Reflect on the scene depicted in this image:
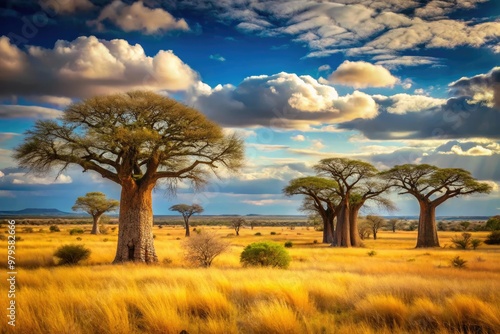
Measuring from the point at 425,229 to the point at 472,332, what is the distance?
35.6 m

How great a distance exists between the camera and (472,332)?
689cm

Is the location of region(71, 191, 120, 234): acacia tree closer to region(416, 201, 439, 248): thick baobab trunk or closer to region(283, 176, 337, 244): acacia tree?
region(283, 176, 337, 244): acacia tree

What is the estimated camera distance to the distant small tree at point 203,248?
18656 millimetres

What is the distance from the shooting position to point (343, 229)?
40.3 meters

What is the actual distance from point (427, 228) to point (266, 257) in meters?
27.2

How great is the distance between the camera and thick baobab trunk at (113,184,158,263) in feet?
63.1

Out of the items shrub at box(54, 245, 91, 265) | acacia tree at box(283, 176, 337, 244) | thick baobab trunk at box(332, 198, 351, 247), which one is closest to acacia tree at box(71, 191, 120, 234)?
acacia tree at box(283, 176, 337, 244)

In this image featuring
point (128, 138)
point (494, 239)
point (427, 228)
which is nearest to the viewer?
point (128, 138)

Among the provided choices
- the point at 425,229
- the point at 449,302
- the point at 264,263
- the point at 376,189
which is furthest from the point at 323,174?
the point at 449,302

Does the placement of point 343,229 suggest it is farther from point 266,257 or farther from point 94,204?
point 94,204

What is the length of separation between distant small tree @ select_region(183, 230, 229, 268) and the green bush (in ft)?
4.54

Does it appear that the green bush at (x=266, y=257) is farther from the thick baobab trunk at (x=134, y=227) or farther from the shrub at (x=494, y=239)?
the shrub at (x=494, y=239)

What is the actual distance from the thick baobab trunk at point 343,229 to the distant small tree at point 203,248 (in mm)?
23981

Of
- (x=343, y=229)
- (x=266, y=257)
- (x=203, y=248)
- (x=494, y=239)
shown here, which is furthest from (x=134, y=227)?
(x=494, y=239)
